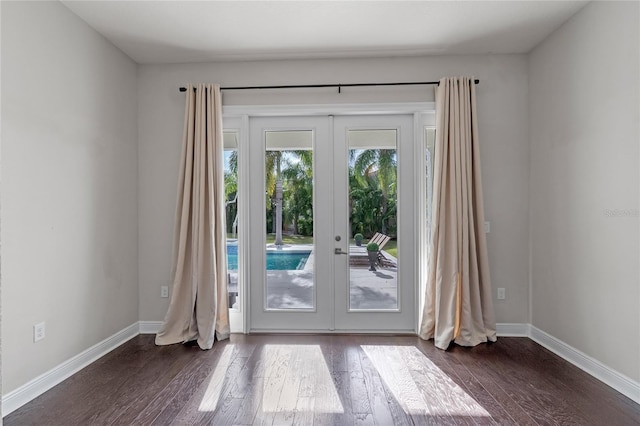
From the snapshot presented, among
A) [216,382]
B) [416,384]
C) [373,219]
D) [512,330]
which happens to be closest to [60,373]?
[216,382]

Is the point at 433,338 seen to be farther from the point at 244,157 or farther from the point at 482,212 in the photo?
the point at 244,157

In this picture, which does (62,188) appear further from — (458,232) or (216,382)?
(458,232)

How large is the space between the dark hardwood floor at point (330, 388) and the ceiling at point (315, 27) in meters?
2.74

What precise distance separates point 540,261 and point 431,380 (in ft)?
5.27

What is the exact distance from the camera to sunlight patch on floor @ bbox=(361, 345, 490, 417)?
230 centimetres

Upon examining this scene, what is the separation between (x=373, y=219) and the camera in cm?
372

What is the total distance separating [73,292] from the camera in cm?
286

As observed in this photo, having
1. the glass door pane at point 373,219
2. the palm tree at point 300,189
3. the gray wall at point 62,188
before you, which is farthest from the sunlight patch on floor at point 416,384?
the gray wall at point 62,188

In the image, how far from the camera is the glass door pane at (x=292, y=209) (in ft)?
12.3

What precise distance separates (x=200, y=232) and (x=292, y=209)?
920 mm

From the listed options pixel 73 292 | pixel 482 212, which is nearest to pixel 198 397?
pixel 73 292

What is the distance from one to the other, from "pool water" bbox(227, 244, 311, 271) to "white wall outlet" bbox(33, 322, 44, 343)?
1592 millimetres

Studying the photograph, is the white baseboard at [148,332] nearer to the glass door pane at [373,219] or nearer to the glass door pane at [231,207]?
the glass door pane at [231,207]

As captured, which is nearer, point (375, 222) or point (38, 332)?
point (38, 332)
